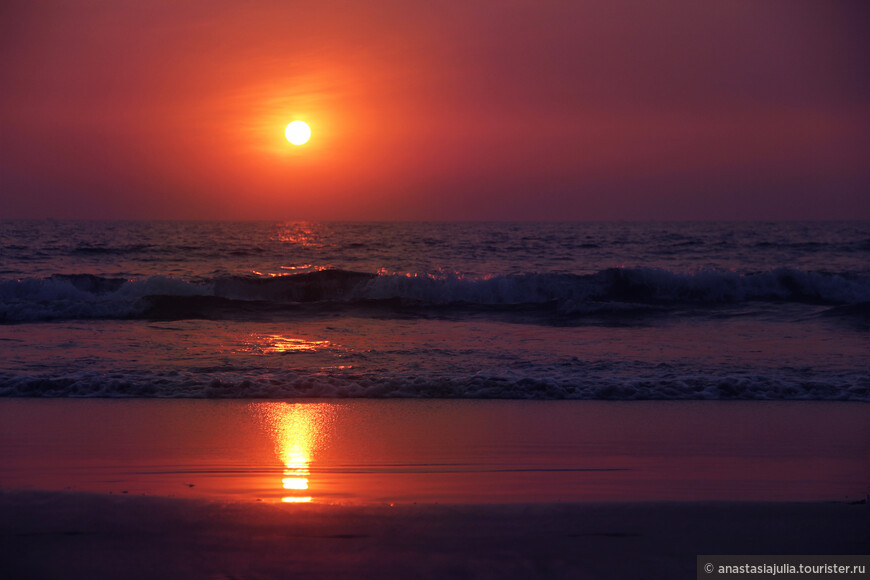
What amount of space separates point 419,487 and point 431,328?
25.6 ft

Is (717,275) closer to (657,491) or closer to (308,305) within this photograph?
(308,305)

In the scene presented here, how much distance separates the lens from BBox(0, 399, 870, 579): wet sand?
3.03 meters

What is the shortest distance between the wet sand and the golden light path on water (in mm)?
23

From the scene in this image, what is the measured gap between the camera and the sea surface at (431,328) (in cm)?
710

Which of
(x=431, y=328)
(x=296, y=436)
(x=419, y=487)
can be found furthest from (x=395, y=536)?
(x=431, y=328)

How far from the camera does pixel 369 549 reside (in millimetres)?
3086

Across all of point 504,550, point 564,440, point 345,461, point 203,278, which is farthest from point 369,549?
point 203,278

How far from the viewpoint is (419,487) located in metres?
4.07

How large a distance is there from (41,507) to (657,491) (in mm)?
3434

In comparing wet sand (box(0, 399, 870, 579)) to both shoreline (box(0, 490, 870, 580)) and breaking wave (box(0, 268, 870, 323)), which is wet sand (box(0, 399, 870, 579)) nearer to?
shoreline (box(0, 490, 870, 580))

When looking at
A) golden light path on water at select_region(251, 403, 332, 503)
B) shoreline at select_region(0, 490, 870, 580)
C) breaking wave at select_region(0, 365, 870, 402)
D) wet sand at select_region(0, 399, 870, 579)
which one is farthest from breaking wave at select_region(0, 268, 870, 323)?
shoreline at select_region(0, 490, 870, 580)

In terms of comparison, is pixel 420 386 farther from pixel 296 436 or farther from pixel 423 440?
pixel 296 436

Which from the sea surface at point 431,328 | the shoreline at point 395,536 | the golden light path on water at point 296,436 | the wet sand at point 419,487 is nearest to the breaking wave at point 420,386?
the sea surface at point 431,328

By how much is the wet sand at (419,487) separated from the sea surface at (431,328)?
2.11ft
